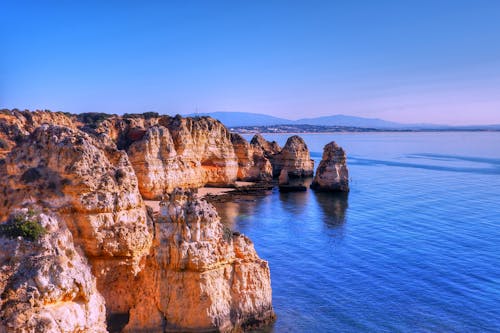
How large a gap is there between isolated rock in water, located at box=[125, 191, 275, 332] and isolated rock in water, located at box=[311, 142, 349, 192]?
1907 inches

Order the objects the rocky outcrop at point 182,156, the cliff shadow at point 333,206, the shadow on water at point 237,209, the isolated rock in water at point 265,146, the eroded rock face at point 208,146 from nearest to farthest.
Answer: the shadow on water at point 237,209 → the cliff shadow at point 333,206 → the rocky outcrop at point 182,156 → the eroded rock face at point 208,146 → the isolated rock in water at point 265,146

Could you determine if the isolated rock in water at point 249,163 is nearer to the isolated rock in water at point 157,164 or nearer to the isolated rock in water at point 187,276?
the isolated rock in water at point 157,164

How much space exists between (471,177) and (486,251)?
184ft

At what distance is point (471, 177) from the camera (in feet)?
280

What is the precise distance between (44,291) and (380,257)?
29.3 meters

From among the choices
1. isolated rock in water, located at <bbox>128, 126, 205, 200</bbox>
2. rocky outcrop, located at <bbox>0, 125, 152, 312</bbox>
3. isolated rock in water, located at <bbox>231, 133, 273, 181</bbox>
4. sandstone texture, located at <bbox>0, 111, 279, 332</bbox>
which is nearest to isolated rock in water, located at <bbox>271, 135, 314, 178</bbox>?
isolated rock in water, located at <bbox>231, 133, 273, 181</bbox>

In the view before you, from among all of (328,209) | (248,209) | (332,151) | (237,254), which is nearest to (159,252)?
(237,254)

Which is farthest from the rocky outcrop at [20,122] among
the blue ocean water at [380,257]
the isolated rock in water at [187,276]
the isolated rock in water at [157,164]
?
the isolated rock in water at [187,276]

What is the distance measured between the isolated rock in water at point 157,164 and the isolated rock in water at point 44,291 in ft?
126

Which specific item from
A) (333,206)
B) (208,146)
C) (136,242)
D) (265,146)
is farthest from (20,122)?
(265,146)

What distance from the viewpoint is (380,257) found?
112 feet

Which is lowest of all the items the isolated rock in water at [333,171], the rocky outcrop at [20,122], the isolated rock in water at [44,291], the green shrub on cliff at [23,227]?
the isolated rock in water at [333,171]

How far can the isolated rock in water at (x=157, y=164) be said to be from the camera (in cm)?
5012

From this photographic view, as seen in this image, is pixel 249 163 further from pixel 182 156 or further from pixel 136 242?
pixel 136 242
